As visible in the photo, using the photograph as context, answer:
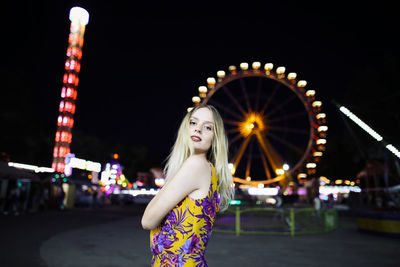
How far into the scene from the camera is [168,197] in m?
1.41

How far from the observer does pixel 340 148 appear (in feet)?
164

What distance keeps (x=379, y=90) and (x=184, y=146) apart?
28420 mm

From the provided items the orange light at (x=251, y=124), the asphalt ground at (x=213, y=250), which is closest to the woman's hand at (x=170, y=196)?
the asphalt ground at (x=213, y=250)

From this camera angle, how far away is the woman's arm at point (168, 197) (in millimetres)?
1405

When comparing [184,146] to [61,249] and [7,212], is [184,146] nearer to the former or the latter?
[61,249]

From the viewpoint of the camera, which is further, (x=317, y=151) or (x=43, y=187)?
(x=317, y=151)

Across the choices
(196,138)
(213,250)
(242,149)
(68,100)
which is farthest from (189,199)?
(68,100)

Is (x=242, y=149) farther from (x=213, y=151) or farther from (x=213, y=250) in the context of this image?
(x=213, y=151)

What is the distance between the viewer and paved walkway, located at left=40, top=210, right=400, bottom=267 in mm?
6500

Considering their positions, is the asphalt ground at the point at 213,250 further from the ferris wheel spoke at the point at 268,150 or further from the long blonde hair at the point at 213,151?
the ferris wheel spoke at the point at 268,150

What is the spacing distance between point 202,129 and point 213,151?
17 cm

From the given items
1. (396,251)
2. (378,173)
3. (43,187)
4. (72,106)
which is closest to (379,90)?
(378,173)

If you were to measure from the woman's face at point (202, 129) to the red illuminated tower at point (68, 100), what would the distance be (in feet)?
120

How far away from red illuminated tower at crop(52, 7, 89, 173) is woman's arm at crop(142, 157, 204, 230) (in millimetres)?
36616
